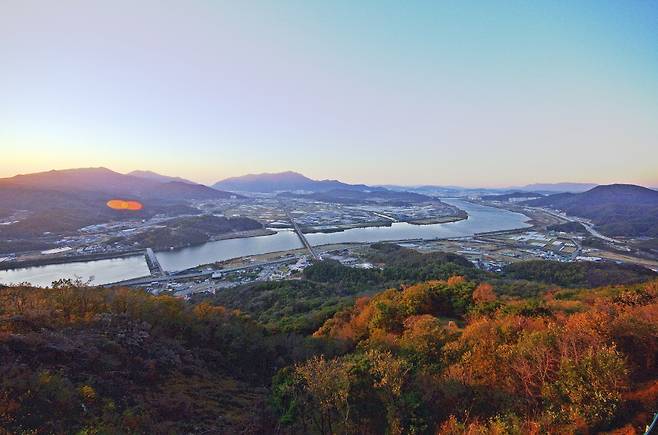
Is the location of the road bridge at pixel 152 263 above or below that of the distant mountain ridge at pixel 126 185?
below

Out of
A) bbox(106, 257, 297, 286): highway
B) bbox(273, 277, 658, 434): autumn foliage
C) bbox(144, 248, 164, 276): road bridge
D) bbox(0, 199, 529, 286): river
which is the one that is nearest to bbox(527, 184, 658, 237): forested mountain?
bbox(0, 199, 529, 286): river

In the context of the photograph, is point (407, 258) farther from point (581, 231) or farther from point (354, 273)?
point (581, 231)

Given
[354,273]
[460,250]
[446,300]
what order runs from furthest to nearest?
[460,250]
[354,273]
[446,300]

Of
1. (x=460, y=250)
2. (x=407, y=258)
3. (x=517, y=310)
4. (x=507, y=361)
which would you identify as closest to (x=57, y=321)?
(x=507, y=361)

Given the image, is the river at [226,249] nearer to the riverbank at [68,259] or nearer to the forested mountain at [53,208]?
the riverbank at [68,259]

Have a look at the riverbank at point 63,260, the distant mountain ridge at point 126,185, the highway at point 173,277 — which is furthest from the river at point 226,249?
the distant mountain ridge at point 126,185

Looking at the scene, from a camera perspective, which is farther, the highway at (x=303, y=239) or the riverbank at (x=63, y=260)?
the highway at (x=303, y=239)

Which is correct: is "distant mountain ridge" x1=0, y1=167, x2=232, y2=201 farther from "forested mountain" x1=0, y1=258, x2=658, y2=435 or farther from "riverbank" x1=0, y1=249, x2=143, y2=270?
"forested mountain" x1=0, y1=258, x2=658, y2=435
